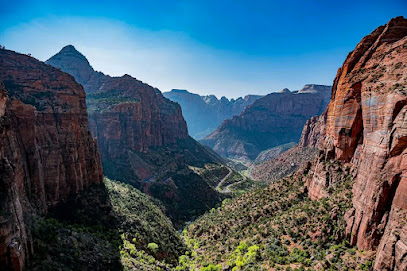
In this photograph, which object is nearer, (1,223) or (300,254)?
(1,223)

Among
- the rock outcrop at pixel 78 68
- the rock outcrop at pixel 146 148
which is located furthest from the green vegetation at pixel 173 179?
the rock outcrop at pixel 78 68

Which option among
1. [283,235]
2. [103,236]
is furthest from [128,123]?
[283,235]

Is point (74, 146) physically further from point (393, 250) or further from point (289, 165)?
point (289, 165)

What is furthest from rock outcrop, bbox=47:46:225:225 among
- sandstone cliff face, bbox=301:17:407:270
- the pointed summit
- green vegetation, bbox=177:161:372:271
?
sandstone cliff face, bbox=301:17:407:270

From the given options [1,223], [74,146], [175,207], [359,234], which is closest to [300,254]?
[359,234]

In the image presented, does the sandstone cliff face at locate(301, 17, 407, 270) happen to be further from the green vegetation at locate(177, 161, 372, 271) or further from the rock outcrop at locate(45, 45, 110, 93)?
the rock outcrop at locate(45, 45, 110, 93)

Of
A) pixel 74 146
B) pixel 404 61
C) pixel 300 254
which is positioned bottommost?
pixel 300 254

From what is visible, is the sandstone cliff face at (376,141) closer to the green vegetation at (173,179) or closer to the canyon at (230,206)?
the canyon at (230,206)

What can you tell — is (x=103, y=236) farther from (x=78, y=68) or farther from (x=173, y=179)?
(x=78, y=68)

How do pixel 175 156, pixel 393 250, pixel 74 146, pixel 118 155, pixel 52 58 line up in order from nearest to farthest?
1. pixel 393 250
2. pixel 74 146
3. pixel 118 155
4. pixel 175 156
5. pixel 52 58
